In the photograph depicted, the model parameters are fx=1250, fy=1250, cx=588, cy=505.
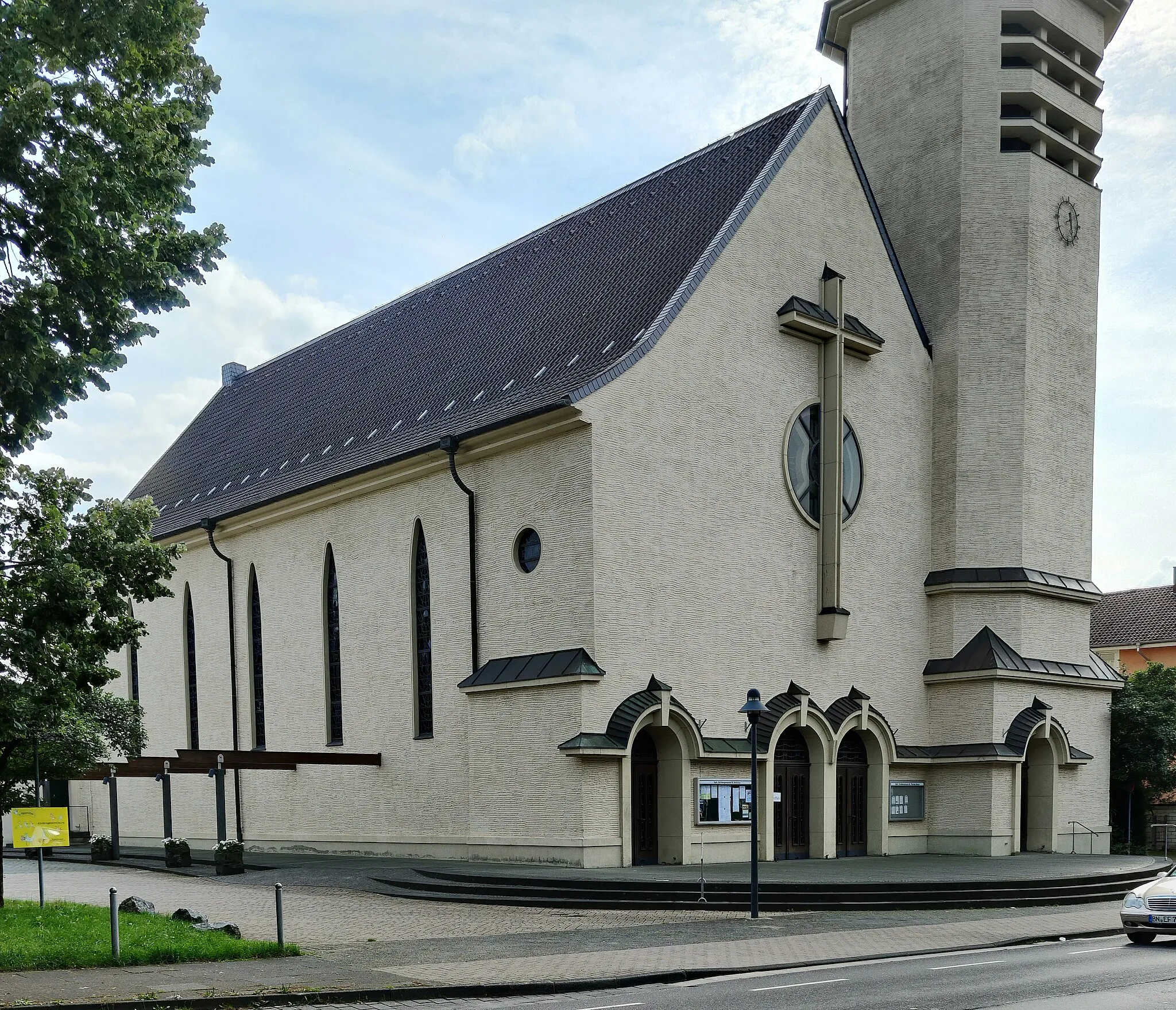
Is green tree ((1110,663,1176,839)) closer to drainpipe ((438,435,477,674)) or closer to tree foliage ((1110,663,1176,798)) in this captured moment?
tree foliage ((1110,663,1176,798))

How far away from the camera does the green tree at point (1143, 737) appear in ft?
120

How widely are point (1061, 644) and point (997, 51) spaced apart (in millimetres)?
15943

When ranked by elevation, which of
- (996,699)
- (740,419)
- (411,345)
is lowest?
(996,699)

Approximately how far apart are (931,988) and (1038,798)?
2182 cm

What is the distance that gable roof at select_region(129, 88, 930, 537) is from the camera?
27703 mm

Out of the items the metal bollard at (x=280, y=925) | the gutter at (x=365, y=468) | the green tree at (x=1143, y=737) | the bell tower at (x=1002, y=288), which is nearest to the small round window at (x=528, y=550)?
the gutter at (x=365, y=468)

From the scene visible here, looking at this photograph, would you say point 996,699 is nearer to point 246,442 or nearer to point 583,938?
point 583,938

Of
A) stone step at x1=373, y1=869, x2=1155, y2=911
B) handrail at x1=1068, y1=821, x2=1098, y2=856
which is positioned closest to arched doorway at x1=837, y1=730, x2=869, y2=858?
handrail at x1=1068, y1=821, x2=1098, y2=856

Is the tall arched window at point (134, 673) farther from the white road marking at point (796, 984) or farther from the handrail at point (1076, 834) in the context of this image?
the white road marking at point (796, 984)

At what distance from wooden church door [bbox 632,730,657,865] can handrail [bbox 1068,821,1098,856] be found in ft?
43.4

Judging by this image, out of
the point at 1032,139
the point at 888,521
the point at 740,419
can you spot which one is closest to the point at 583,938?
the point at 740,419

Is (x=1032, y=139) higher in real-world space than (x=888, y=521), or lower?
higher

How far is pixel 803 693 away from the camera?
27.9m

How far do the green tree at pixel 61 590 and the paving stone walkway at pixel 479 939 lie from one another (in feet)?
12.2
